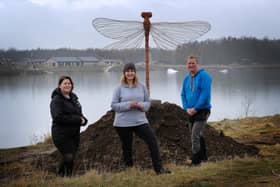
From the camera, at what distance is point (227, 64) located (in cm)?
2889

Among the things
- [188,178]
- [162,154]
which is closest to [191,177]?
[188,178]

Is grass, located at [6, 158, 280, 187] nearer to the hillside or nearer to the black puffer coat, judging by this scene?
the hillside

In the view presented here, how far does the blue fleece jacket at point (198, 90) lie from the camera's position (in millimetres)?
4246

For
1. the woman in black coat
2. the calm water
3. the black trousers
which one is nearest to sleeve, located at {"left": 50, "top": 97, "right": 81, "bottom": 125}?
the woman in black coat

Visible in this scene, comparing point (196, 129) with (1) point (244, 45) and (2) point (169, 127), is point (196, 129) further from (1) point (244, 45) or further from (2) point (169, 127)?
(1) point (244, 45)

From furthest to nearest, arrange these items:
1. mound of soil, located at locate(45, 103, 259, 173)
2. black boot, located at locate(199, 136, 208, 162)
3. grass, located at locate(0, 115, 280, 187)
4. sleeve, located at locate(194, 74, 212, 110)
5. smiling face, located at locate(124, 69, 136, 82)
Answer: mound of soil, located at locate(45, 103, 259, 173)
black boot, located at locate(199, 136, 208, 162)
sleeve, located at locate(194, 74, 212, 110)
smiling face, located at locate(124, 69, 136, 82)
grass, located at locate(0, 115, 280, 187)

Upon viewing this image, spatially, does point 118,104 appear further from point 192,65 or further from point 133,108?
point 192,65

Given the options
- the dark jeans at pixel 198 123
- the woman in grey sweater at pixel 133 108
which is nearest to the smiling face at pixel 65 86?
the woman in grey sweater at pixel 133 108

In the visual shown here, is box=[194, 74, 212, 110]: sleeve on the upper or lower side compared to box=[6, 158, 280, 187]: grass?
upper

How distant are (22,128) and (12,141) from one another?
2.28 meters

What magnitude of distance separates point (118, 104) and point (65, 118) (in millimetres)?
585

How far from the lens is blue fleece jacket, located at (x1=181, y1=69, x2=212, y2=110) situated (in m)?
4.25

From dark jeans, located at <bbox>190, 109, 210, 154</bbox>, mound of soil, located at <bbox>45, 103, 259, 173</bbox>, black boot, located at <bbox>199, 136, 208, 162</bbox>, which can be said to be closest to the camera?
dark jeans, located at <bbox>190, 109, 210, 154</bbox>

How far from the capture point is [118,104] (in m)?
4.05
